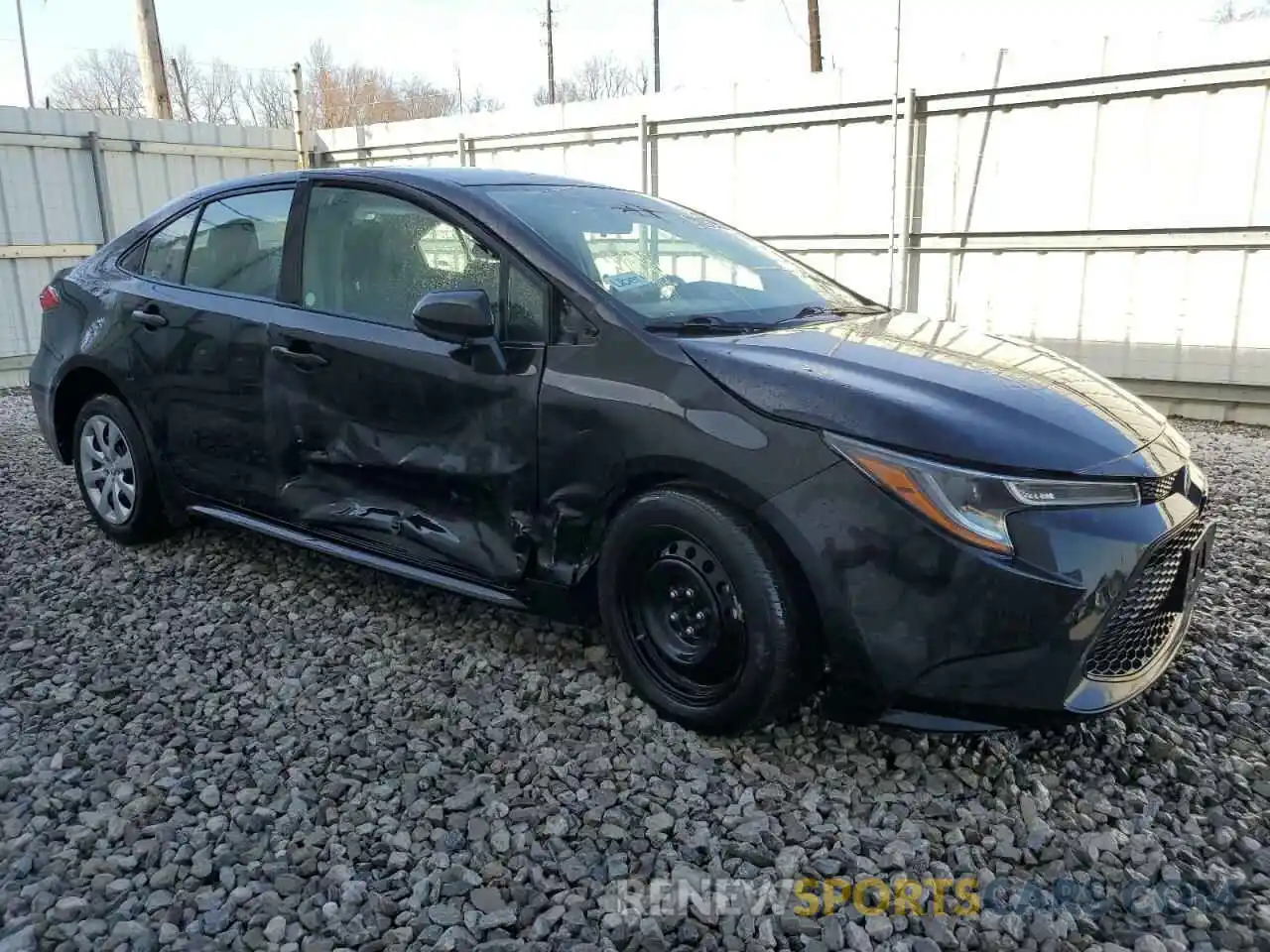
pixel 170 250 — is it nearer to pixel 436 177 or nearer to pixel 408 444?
pixel 436 177

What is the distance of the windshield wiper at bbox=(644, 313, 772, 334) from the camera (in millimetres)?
2762

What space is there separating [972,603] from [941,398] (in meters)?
0.53

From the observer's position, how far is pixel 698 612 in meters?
2.63

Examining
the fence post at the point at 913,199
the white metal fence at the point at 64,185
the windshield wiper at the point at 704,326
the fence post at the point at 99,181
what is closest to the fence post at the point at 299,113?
the white metal fence at the point at 64,185

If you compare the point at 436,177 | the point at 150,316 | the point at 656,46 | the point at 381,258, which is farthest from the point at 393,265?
the point at 656,46

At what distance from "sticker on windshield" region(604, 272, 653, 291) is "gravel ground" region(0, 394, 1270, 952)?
1.20 m

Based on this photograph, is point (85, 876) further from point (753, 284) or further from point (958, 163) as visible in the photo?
point (958, 163)

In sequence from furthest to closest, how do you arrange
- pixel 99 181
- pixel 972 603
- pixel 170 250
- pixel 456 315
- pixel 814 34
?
1. pixel 814 34
2. pixel 99 181
3. pixel 170 250
4. pixel 456 315
5. pixel 972 603

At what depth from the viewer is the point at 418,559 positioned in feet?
10.5

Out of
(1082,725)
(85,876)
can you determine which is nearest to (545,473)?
(85,876)

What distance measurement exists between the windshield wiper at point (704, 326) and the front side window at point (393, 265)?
0.36 metres

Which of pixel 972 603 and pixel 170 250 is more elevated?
pixel 170 250

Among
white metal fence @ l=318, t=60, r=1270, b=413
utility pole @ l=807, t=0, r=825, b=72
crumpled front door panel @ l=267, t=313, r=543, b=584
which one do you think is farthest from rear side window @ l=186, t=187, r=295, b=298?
utility pole @ l=807, t=0, r=825, b=72

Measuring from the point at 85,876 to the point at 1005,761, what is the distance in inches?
87.6
